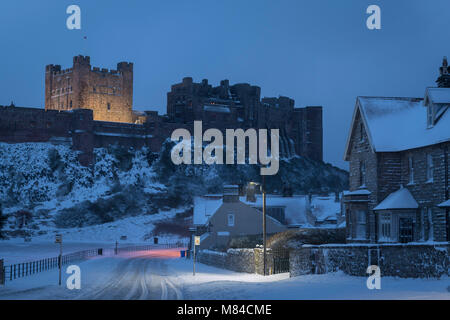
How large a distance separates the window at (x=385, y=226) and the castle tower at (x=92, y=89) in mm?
93397

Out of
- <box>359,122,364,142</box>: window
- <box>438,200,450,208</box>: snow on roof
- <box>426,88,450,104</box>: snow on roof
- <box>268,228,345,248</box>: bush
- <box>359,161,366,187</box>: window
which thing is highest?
<box>426,88,450,104</box>: snow on roof

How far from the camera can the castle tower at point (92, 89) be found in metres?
123

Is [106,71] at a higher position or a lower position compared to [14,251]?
higher

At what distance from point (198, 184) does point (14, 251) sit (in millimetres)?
49639

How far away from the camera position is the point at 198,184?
116m

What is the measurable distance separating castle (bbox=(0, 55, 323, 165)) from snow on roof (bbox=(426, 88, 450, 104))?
86136 mm

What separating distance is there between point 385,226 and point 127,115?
98.3 m

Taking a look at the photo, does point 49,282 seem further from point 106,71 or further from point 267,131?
point 267,131

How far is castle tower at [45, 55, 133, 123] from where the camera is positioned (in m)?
123

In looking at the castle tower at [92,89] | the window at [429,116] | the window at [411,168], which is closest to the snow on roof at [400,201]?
the window at [411,168]

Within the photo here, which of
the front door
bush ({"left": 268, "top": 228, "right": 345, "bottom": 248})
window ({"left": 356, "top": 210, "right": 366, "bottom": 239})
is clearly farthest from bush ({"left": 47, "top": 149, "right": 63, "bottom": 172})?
the front door

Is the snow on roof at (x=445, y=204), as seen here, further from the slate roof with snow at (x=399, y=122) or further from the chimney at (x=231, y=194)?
the chimney at (x=231, y=194)

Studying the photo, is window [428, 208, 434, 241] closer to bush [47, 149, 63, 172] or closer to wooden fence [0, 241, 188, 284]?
wooden fence [0, 241, 188, 284]
